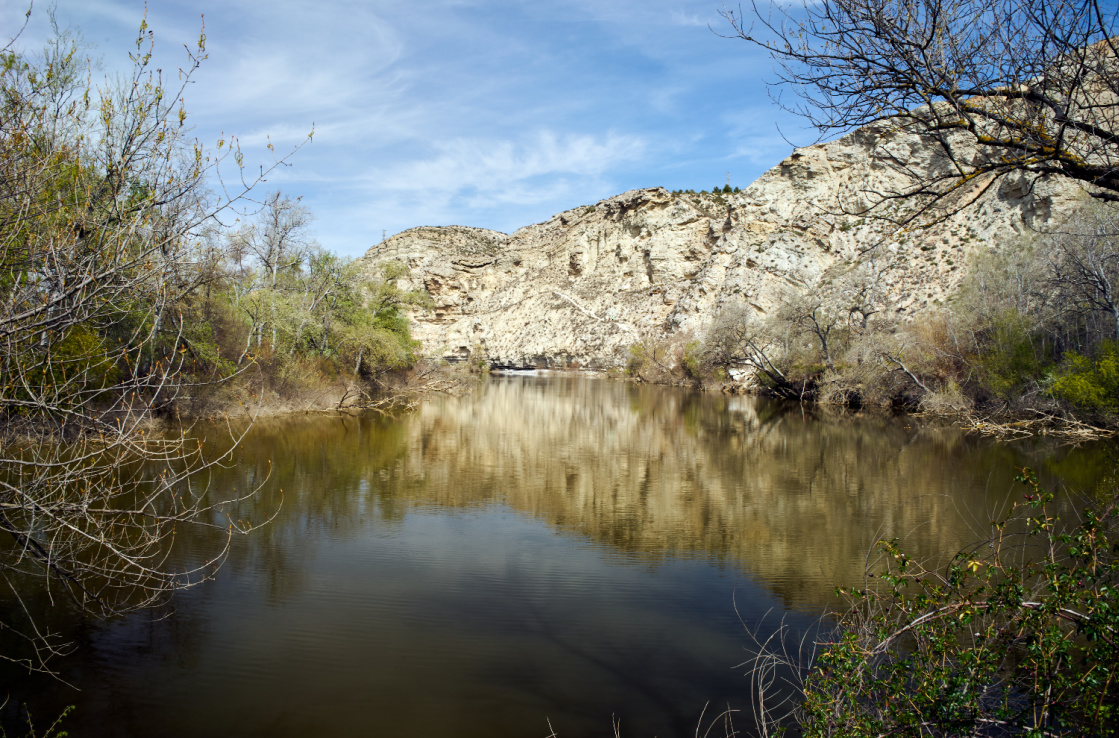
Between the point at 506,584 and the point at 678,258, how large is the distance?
190ft

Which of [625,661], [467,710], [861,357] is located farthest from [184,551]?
Result: [861,357]

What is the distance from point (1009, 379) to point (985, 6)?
20770 millimetres

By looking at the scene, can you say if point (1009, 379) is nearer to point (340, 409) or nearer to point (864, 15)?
point (864, 15)

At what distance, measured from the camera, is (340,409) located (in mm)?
24125

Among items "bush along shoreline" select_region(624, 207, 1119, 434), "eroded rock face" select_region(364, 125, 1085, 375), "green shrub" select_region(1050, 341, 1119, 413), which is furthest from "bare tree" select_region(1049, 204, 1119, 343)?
"eroded rock face" select_region(364, 125, 1085, 375)

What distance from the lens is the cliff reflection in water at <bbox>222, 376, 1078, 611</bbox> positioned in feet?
30.2

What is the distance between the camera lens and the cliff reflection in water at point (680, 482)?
9.22 meters

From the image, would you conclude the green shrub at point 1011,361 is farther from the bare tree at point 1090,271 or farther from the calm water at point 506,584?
the calm water at point 506,584

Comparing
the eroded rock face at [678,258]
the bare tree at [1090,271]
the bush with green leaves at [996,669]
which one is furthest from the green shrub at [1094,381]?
the eroded rock face at [678,258]

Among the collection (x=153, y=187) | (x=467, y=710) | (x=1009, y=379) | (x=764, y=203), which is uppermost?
(x=764, y=203)

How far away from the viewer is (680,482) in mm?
13453

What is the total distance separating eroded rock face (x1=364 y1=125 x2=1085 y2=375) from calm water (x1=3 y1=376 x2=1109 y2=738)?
21.2 m

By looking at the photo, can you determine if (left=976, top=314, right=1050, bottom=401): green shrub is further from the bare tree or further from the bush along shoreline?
the bare tree

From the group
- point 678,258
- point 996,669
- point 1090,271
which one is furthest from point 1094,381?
point 678,258
